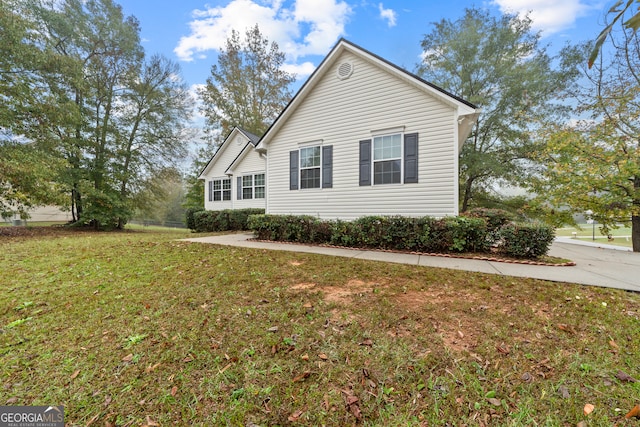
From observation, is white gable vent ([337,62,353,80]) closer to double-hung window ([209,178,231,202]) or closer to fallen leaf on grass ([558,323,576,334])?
fallen leaf on grass ([558,323,576,334])

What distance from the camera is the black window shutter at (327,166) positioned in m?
9.24

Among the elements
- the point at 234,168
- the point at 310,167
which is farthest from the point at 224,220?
the point at 310,167

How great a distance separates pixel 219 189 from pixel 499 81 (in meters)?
17.7

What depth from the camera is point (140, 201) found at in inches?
713

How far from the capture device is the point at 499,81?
1398 cm

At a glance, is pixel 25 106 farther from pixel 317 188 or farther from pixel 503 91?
pixel 503 91

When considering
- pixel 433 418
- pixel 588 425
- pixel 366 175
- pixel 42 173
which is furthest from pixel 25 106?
pixel 588 425

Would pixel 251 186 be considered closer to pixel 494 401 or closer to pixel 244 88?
pixel 244 88

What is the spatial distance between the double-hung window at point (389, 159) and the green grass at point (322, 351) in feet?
14.6

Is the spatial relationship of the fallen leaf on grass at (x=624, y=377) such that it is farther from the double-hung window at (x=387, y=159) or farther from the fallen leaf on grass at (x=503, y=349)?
the double-hung window at (x=387, y=159)

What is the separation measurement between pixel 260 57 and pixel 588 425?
26.1 m

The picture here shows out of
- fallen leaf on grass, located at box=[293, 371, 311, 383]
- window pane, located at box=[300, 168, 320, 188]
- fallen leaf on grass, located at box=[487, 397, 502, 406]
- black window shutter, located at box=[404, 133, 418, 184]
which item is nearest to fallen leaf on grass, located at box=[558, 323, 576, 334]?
fallen leaf on grass, located at box=[487, 397, 502, 406]

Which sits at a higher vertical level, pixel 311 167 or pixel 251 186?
pixel 311 167

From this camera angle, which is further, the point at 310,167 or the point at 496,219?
the point at 310,167
